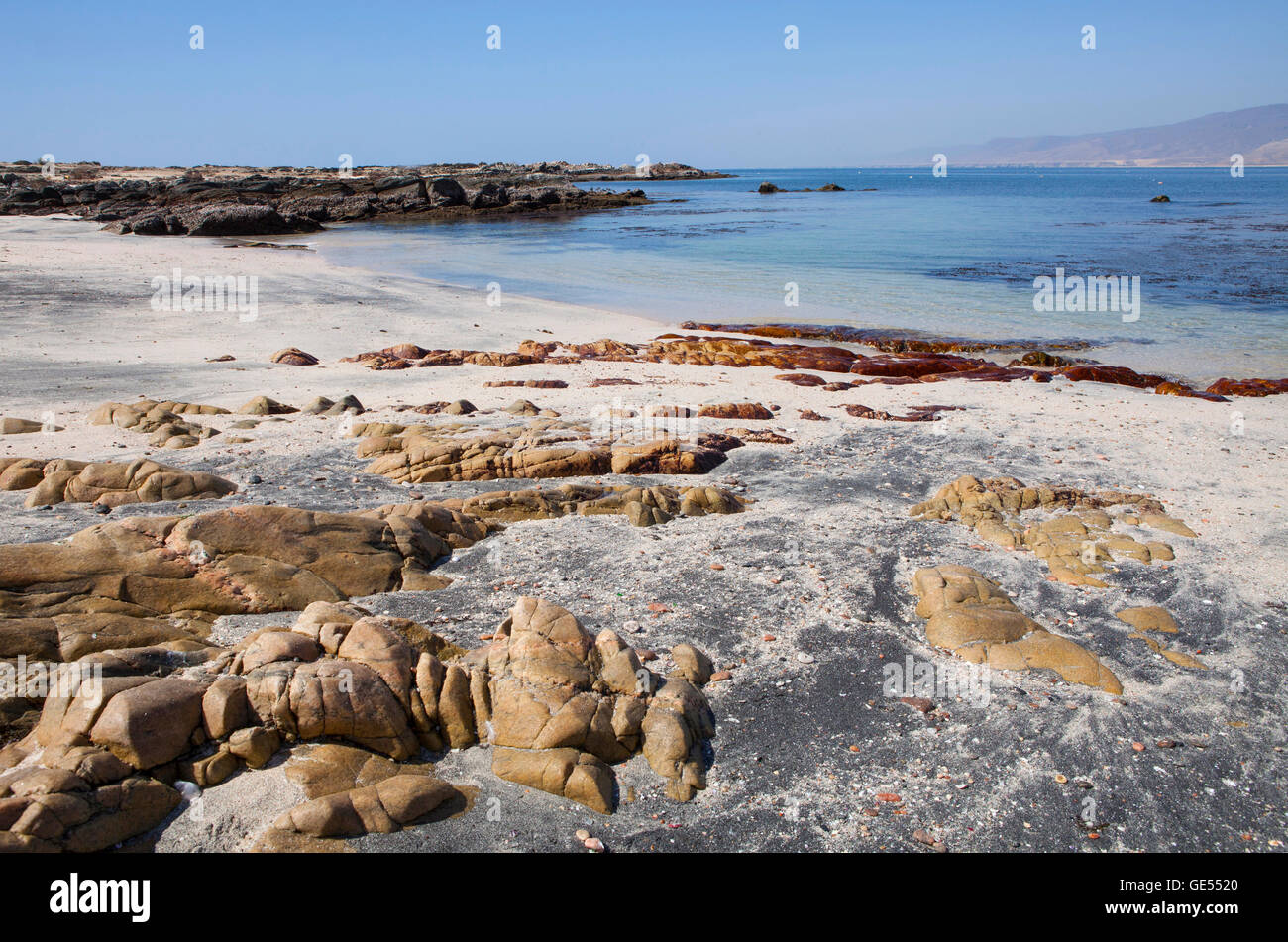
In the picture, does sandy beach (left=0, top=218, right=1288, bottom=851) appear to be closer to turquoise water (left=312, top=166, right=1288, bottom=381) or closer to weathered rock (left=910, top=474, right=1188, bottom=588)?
weathered rock (left=910, top=474, right=1188, bottom=588)

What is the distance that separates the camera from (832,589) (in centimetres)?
700

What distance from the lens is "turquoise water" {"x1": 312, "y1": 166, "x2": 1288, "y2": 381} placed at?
20250 millimetres

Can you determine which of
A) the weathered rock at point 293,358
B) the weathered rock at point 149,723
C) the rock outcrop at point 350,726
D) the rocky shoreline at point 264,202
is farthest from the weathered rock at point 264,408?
the rocky shoreline at point 264,202

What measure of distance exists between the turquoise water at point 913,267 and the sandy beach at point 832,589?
6.71m

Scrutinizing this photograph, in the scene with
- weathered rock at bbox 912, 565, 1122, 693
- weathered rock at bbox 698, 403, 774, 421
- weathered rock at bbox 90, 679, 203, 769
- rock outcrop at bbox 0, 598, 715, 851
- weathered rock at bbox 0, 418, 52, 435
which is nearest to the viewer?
rock outcrop at bbox 0, 598, 715, 851

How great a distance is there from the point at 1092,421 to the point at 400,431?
10463 mm

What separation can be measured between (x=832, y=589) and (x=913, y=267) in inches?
1048

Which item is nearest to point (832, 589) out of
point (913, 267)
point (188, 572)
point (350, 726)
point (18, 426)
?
point (350, 726)

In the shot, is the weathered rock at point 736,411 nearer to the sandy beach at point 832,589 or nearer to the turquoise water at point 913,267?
the sandy beach at point 832,589

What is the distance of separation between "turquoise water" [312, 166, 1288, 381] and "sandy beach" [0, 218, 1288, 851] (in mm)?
6714

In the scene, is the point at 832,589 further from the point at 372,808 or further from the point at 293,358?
the point at 293,358

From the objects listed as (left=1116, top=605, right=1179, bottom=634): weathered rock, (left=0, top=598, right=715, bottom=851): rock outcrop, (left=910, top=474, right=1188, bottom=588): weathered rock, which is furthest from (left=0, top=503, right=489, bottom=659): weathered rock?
(left=1116, top=605, right=1179, bottom=634): weathered rock
